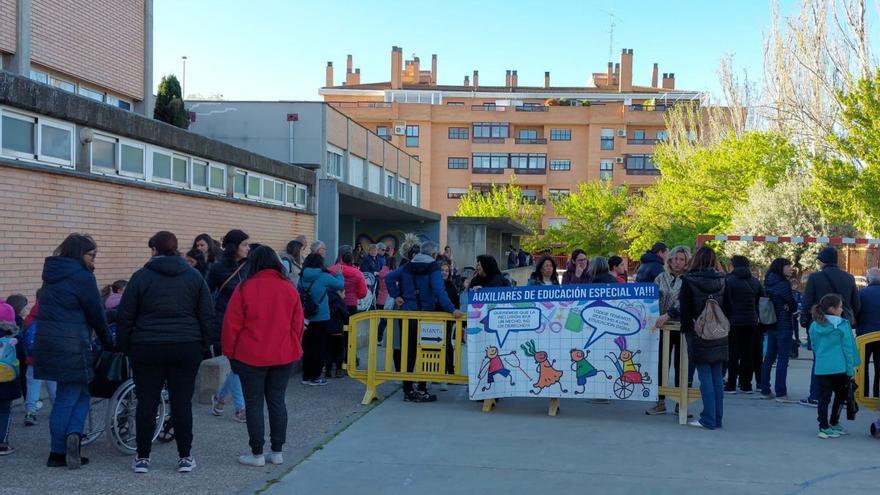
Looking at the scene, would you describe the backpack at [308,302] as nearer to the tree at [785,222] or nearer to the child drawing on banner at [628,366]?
the child drawing on banner at [628,366]

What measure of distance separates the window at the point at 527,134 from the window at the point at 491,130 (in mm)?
1535

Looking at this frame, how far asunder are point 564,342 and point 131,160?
6.24 meters

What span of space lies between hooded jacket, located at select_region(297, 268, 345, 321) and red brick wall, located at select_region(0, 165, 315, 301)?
94.1 inches

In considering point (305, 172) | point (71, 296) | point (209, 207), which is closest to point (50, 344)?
point (71, 296)

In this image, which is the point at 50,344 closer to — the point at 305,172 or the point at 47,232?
the point at 47,232

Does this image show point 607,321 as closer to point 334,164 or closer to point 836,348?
point 836,348

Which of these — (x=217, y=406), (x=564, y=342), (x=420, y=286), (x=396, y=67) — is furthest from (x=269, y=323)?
(x=396, y=67)

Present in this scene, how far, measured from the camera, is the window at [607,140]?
→ 246 feet

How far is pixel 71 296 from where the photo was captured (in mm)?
6082

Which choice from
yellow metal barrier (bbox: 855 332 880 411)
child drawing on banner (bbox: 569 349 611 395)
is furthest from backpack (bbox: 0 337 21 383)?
yellow metal barrier (bbox: 855 332 880 411)

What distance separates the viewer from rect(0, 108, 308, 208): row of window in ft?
28.2

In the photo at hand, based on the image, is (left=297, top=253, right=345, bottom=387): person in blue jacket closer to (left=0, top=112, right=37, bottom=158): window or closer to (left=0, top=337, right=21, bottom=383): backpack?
(left=0, top=112, right=37, bottom=158): window

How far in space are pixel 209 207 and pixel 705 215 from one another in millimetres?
33439

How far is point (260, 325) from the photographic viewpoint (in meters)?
6.34
